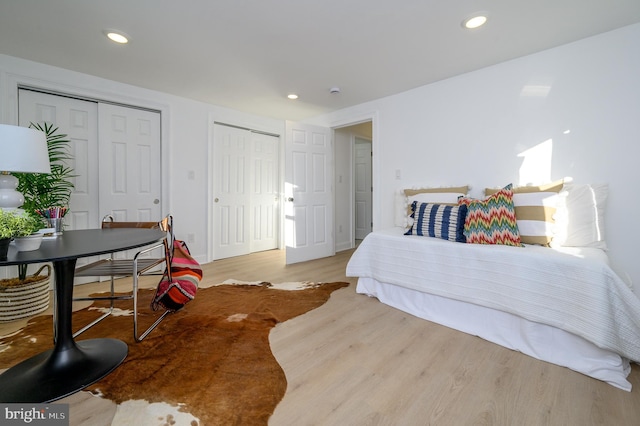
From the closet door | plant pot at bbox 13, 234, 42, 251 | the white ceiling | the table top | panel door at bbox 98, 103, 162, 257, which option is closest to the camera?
the table top

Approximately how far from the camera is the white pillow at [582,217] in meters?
2.14

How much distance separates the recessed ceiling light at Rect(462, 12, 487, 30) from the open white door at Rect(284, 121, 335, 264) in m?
2.36

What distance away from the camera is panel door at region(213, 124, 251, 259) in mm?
4177

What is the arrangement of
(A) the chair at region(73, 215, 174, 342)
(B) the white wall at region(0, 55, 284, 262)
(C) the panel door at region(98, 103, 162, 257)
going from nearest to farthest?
(A) the chair at region(73, 215, 174, 342) < (B) the white wall at region(0, 55, 284, 262) < (C) the panel door at region(98, 103, 162, 257)

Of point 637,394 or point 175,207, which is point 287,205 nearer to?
point 175,207

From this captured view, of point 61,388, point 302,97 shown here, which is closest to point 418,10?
point 302,97

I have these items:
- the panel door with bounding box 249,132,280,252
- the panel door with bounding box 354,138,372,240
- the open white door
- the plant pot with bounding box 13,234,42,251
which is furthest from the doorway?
the plant pot with bounding box 13,234,42,251

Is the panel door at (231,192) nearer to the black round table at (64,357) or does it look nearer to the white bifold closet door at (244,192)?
the white bifold closet door at (244,192)

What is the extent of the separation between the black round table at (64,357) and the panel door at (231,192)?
2.59 metres

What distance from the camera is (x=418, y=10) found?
6.44 feet

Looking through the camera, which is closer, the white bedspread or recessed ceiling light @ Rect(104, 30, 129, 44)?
the white bedspread

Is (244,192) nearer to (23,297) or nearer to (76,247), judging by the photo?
(23,297)

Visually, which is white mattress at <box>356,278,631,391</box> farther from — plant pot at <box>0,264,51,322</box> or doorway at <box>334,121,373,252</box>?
plant pot at <box>0,264,51,322</box>

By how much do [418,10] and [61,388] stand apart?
9.94ft
